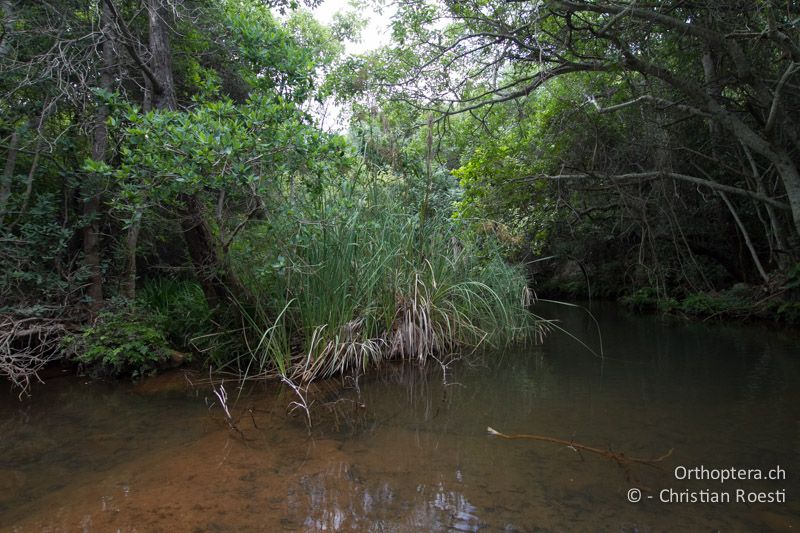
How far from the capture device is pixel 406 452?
2.09 m

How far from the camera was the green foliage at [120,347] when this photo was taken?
3.57m

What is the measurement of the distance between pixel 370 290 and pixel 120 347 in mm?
1938

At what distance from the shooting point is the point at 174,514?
159cm

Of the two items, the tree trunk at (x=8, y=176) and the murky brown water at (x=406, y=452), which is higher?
the tree trunk at (x=8, y=176)

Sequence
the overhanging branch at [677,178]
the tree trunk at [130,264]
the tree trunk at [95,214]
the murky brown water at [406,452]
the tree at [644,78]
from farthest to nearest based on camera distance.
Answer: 1. the overhanging branch at [677,178]
2. the tree at [644,78]
3. the tree trunk at [130,264]
4. the tree trunk at [95,214]
5. the murky brown water at [406,452]

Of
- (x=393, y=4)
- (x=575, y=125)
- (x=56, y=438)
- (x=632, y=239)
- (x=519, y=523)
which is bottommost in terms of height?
(x=56, y=438)

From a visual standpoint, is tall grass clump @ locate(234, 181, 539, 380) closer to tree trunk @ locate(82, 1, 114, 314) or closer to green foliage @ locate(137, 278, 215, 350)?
green foliage @ locate(137, 278, 215, 350)

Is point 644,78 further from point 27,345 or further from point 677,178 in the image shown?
point 27,345

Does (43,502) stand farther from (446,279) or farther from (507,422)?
(446,279)

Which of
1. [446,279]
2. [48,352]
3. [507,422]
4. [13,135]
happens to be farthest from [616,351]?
[13,135]

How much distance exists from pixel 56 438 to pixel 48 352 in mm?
2012

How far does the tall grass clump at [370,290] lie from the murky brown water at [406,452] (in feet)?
1.19

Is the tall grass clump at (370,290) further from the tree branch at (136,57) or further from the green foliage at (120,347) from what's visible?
the tree branch at (136,57)

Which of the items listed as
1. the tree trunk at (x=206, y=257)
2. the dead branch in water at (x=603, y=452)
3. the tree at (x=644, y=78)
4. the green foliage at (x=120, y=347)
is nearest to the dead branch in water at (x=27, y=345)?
the green foliage at (x=120, y=347)
